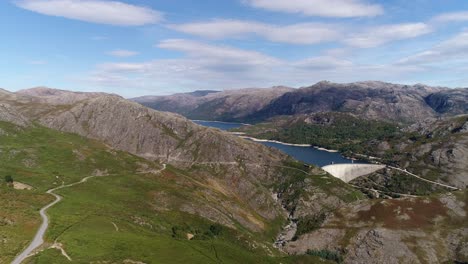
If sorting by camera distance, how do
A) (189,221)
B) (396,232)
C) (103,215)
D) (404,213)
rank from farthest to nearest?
1. (404,213)
2. (396,232)
3. (189,221)
4. (103,215)

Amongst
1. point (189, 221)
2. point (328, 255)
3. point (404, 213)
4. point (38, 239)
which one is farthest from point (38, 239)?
point (404, 213)

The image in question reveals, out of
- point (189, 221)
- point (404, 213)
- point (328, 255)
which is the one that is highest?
point (189, 221)

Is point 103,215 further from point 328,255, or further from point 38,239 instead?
point 328,255

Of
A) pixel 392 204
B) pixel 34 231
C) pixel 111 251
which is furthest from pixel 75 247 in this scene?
pixel 392 204

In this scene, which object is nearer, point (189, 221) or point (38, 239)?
point (38, 239)

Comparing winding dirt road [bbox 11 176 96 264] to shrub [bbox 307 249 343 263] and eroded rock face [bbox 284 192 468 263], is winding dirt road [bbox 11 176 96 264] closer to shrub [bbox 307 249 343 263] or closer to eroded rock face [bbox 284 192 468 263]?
shrub [bbox 307 249 343 263]

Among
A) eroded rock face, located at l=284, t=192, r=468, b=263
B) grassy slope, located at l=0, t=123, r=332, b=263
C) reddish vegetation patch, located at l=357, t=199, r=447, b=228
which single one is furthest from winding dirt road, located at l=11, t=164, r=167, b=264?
reddish vegetation patch, located at l=357, t=199, r=447, b=228

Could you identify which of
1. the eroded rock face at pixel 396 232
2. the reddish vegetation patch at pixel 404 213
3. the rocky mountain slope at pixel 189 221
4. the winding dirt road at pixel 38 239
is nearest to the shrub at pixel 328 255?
the rocky mountain slope at pixel 189 221

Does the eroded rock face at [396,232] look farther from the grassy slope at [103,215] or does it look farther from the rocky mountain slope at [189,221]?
the grassy slope at [103,215]
